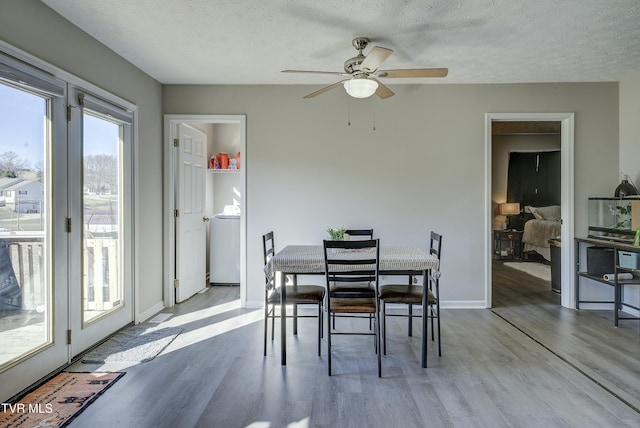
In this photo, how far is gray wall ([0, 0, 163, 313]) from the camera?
2.27 metres

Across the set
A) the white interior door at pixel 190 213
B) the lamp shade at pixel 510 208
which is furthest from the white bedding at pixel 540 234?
the white interior door at pixel 190 213

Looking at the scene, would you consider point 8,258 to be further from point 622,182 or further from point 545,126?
point 545,126

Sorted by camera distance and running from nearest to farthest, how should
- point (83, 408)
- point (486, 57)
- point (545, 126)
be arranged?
point (83, 408), point (486, 57), point (545, 126)

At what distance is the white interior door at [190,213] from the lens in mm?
4324

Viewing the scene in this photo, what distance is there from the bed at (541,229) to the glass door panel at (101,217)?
6.56 metres

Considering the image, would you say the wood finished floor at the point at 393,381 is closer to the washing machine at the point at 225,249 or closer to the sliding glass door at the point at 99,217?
the sliding glass door at the point at 99,217

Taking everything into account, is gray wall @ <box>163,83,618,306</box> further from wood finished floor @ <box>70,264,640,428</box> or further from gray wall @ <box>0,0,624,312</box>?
wood finished floor @ <box>70,264,640,428</box>

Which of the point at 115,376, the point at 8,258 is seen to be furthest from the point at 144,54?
the point at 115,376

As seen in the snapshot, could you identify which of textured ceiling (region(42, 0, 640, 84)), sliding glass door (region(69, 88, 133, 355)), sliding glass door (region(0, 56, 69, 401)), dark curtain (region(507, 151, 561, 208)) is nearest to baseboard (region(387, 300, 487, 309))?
textured ceiling (region(42, 0, 640, 84))

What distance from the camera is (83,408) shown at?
211cm

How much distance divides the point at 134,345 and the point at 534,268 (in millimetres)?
6405

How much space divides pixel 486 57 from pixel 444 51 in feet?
1.45

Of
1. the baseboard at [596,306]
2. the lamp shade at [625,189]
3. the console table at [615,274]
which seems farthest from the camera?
the baseboard at [596,306]

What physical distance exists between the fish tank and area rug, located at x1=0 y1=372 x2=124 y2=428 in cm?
465
